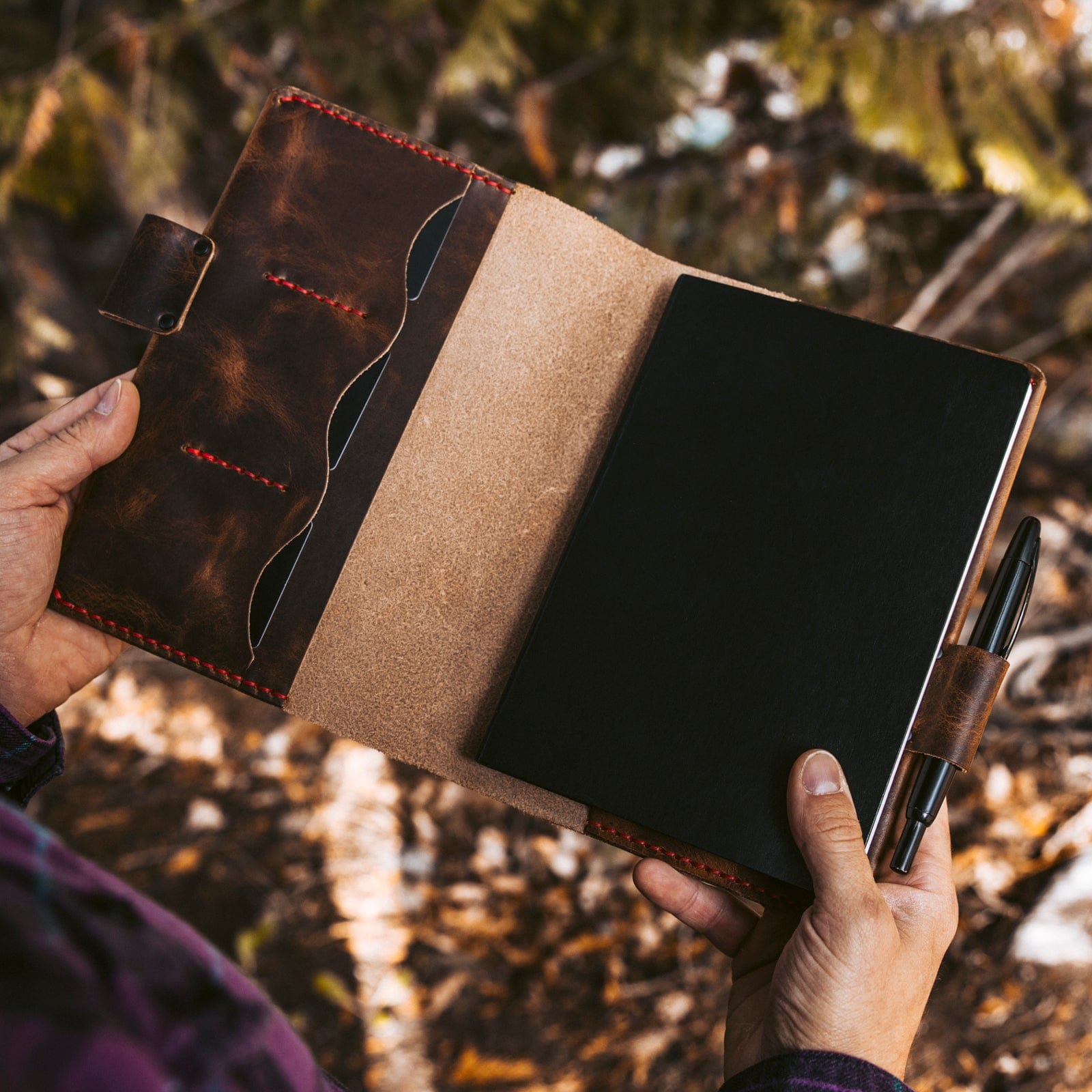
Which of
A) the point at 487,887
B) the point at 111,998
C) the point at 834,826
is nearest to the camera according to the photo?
the point at 111,998

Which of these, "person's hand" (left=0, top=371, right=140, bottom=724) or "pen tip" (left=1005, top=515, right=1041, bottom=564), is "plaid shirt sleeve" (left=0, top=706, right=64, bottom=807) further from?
"pen tip" (left=1005, top=515, right=1041, bottom=564)

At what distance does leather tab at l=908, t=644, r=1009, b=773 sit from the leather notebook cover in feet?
1.88

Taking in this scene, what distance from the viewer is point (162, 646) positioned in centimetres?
135

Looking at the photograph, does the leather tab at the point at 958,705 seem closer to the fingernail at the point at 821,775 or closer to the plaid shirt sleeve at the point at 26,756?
the fingernail at the point at 821,775

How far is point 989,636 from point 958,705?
14cm

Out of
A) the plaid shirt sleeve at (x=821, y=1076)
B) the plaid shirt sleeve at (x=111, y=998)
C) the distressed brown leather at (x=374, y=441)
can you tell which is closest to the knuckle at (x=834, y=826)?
the plaid shirt sleeve at (x=821, y=1076)

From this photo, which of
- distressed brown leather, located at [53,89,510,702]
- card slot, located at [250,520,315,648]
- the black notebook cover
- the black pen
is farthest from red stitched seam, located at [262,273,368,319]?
the black pen

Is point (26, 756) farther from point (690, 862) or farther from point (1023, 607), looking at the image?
point (1023, 607)

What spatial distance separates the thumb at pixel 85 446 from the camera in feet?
4.43

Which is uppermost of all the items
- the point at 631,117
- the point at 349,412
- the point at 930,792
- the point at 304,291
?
the point at 631,117

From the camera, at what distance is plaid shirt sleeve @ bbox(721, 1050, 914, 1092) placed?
111cm

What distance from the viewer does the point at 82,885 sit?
0.71 metres

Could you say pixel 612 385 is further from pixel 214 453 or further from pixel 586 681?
pixel 214 453

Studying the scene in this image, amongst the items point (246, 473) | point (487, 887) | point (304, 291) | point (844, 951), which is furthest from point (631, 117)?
point (487, 887)
